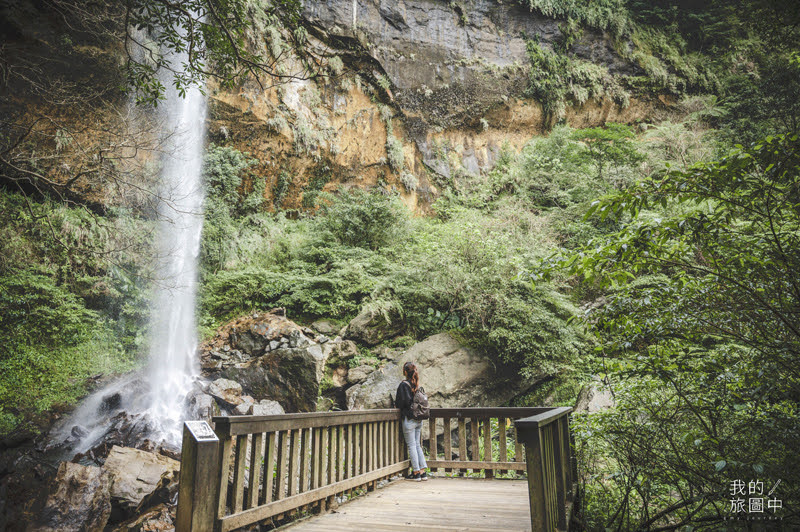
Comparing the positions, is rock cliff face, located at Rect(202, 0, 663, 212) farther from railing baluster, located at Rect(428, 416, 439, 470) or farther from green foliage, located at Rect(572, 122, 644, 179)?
railing baluster, located at Rect(428, 416, 439, 470)

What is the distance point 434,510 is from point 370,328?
6354 mm

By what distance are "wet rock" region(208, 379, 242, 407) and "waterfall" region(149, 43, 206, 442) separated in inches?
27.2

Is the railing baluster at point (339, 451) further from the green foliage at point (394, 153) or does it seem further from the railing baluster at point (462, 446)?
the green foliage at point (394, 153)

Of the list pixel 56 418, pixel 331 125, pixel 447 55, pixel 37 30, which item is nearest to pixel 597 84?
pixel 447 55

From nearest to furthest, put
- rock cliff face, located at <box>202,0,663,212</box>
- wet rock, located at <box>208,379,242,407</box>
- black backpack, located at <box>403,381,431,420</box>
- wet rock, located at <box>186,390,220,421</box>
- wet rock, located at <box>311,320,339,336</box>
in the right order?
1. black backpack, located at <box>403,381,431,420</box>
2. wet rock, located at <box>186,390,220,421</box>
3. wet rock, located at <box>208,379,242,407</box>
4. wet rock, located at <box>311,320,339,336</box>
5. rock cliff face, located at <box>202,0,663,212</box>

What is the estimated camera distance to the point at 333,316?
36.8 ft

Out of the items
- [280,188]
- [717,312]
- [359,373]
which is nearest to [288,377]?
[359,373]

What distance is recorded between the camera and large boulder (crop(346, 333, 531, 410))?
8.86 meters

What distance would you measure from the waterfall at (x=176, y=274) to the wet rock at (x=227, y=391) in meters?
0.69

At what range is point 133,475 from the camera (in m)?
5.72

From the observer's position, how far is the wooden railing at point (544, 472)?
8.39 ft

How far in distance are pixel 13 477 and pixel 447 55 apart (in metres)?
20.0

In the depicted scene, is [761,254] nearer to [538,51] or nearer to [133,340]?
[133,340]

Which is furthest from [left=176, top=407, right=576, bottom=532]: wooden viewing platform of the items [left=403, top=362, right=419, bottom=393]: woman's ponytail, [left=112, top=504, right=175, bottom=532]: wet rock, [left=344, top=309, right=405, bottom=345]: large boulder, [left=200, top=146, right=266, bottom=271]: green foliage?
[left=200, top=146, right=266, bottom=271]: green foliage
